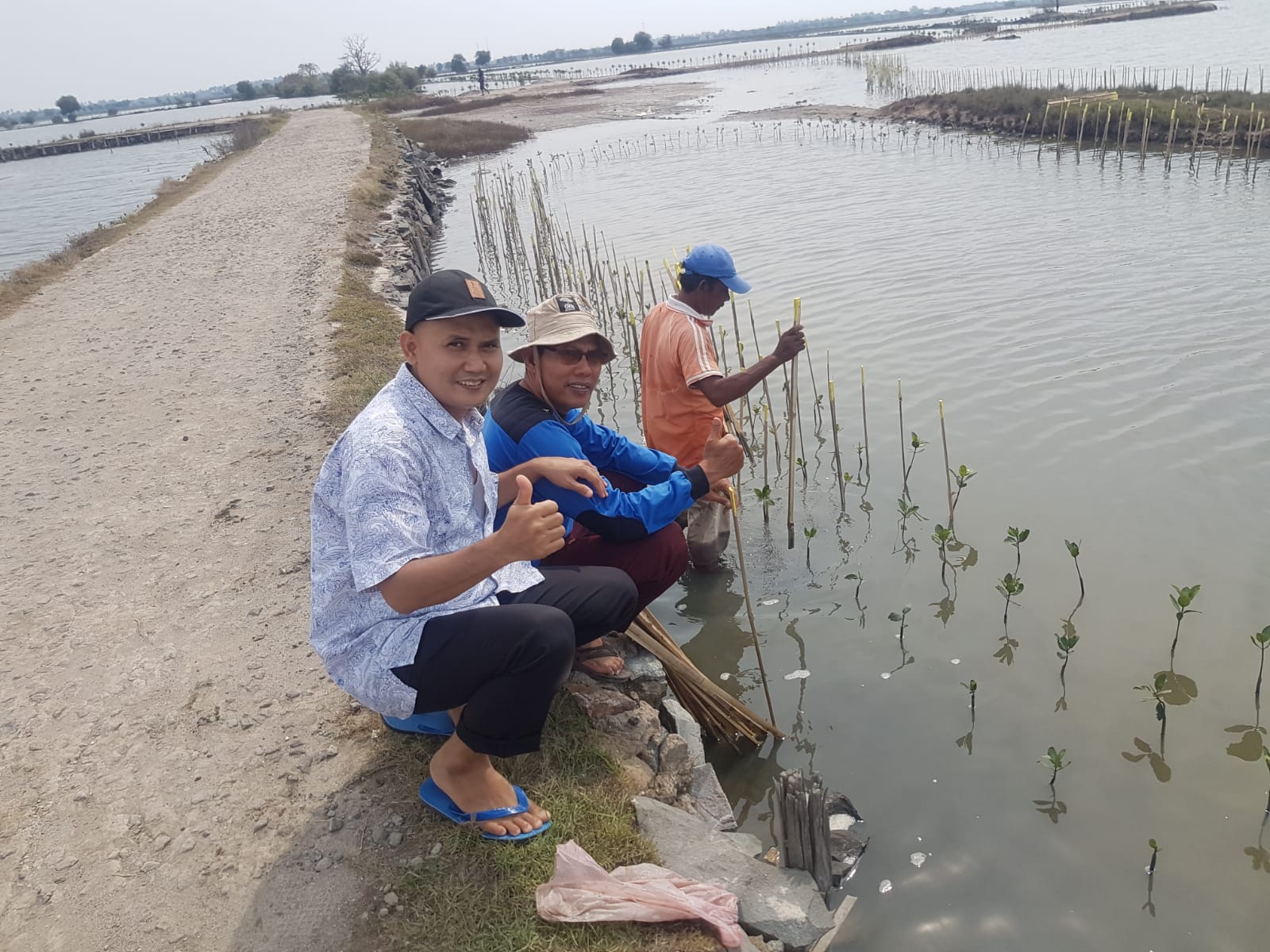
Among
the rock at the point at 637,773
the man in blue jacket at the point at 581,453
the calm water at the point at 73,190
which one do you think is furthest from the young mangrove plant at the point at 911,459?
the calm water at the point at 73,190

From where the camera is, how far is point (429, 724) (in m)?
2.99

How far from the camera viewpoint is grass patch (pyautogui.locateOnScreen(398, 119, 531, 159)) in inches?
1241

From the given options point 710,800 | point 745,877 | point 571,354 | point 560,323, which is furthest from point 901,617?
point 560,323

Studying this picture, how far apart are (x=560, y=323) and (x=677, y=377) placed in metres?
1.41

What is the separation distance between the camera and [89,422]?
7.04 m

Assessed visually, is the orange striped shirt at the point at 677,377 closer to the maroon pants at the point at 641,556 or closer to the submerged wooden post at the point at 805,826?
the maroon pants at the point at 641,556

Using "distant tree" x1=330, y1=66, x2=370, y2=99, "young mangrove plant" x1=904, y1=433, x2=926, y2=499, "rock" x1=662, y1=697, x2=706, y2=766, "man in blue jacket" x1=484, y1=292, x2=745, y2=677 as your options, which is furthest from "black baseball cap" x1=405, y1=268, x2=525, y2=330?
"distant tree" x1=330, y1=66, x2=370, y2=99

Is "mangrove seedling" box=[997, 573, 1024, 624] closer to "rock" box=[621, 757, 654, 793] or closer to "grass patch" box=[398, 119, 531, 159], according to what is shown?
"rock" box=[621, 757, 654, 793]

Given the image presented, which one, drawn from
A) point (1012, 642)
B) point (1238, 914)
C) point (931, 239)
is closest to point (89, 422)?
point (1012, 642)

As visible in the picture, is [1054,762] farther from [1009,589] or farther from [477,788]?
[477,788]

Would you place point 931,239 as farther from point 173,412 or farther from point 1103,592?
point 173,412

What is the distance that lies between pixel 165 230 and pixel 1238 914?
1965 centimetres

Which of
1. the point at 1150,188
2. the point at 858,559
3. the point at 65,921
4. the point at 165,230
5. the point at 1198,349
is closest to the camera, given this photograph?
the point at 65,921

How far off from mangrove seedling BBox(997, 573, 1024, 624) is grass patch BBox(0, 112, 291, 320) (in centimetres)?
1318
